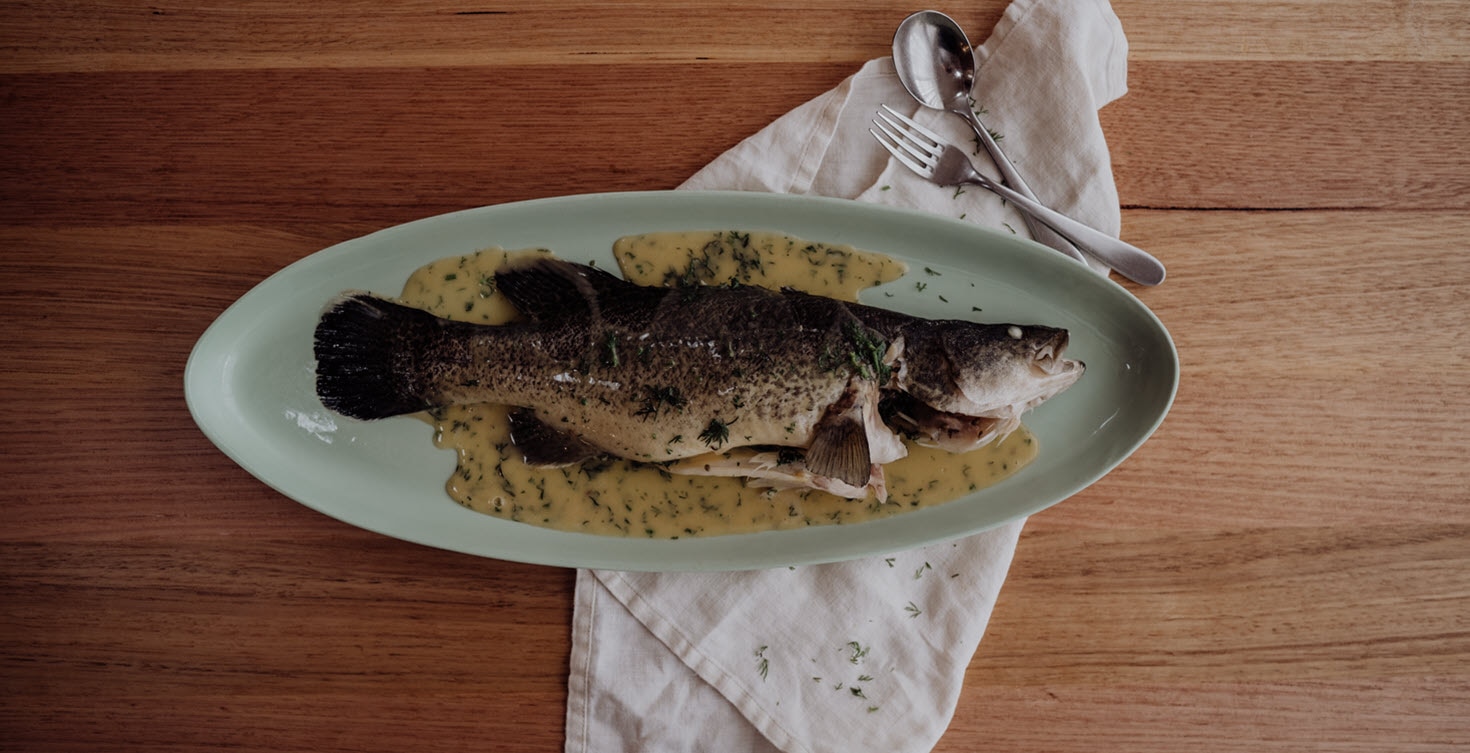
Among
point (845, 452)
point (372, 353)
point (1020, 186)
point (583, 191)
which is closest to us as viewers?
point (845, 452)

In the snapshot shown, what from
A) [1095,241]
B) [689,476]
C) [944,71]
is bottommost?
[689,476]

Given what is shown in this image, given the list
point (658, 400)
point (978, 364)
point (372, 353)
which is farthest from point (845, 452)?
point (372, 353)

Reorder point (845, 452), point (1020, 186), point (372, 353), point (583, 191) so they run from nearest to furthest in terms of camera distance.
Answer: point (845, 452)
point (372, 353)
point (1020, 186)
point (583, 191)

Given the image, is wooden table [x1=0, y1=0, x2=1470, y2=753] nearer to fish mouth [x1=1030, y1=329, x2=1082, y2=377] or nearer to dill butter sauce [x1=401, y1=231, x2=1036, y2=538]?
dill butter sauce [x1=401, y1=231, x2=1036, y2=538]

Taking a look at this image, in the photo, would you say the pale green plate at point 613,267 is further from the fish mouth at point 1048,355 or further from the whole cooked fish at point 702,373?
the fish mouth at point 1048,355

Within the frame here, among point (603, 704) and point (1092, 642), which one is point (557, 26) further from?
point (1092, 642)

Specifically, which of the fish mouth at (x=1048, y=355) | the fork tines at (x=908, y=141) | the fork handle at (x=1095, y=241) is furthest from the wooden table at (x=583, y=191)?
the fish mouth at (x=1048, y=355)

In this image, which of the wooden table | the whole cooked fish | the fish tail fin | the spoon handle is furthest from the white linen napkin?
the fish tail fin

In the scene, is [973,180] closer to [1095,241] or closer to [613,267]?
[1095,241]
